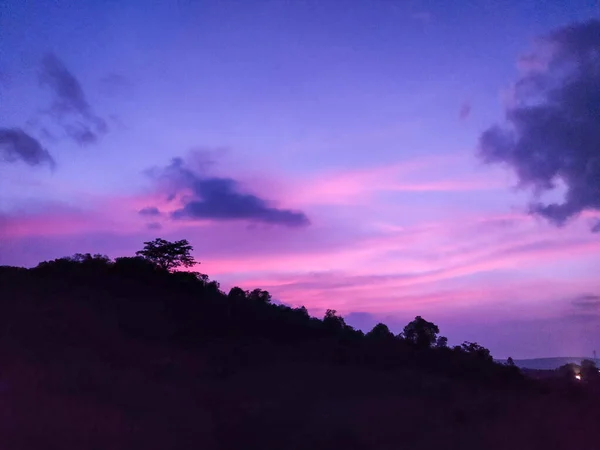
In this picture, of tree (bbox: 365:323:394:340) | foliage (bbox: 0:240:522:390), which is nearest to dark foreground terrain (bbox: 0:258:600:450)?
foliage (bbox: 0:240:522:390)

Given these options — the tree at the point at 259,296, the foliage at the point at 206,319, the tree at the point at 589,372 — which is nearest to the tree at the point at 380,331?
the foliage at the point at 206,319

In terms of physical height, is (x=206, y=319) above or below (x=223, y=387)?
above

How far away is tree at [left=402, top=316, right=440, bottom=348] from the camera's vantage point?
6012 cm

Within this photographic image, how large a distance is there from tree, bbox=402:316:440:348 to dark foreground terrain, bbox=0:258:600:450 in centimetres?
1192

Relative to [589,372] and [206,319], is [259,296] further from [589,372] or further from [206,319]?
[589,372]

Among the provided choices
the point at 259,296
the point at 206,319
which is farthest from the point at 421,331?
the point at 206,319

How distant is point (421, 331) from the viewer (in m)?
62.1

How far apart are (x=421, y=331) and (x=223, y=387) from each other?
38.1m

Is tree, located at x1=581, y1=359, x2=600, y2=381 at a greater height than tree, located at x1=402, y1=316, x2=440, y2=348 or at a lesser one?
lesser

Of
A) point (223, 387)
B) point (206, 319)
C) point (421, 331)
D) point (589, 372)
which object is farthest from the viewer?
point (421, 331)

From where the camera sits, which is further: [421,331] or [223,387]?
[421,331]

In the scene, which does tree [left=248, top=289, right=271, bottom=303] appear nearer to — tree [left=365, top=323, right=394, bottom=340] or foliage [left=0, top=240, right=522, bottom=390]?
foliage [left=0, top=240, right=522, bottom=390]

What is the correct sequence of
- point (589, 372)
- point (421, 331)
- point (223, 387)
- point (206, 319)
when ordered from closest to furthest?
point (223, 387) < point (589, 372) < point (206, 319) < point (421, 331)

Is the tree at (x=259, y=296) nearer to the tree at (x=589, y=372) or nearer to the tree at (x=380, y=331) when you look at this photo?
the tree at (x=380, y=331)
